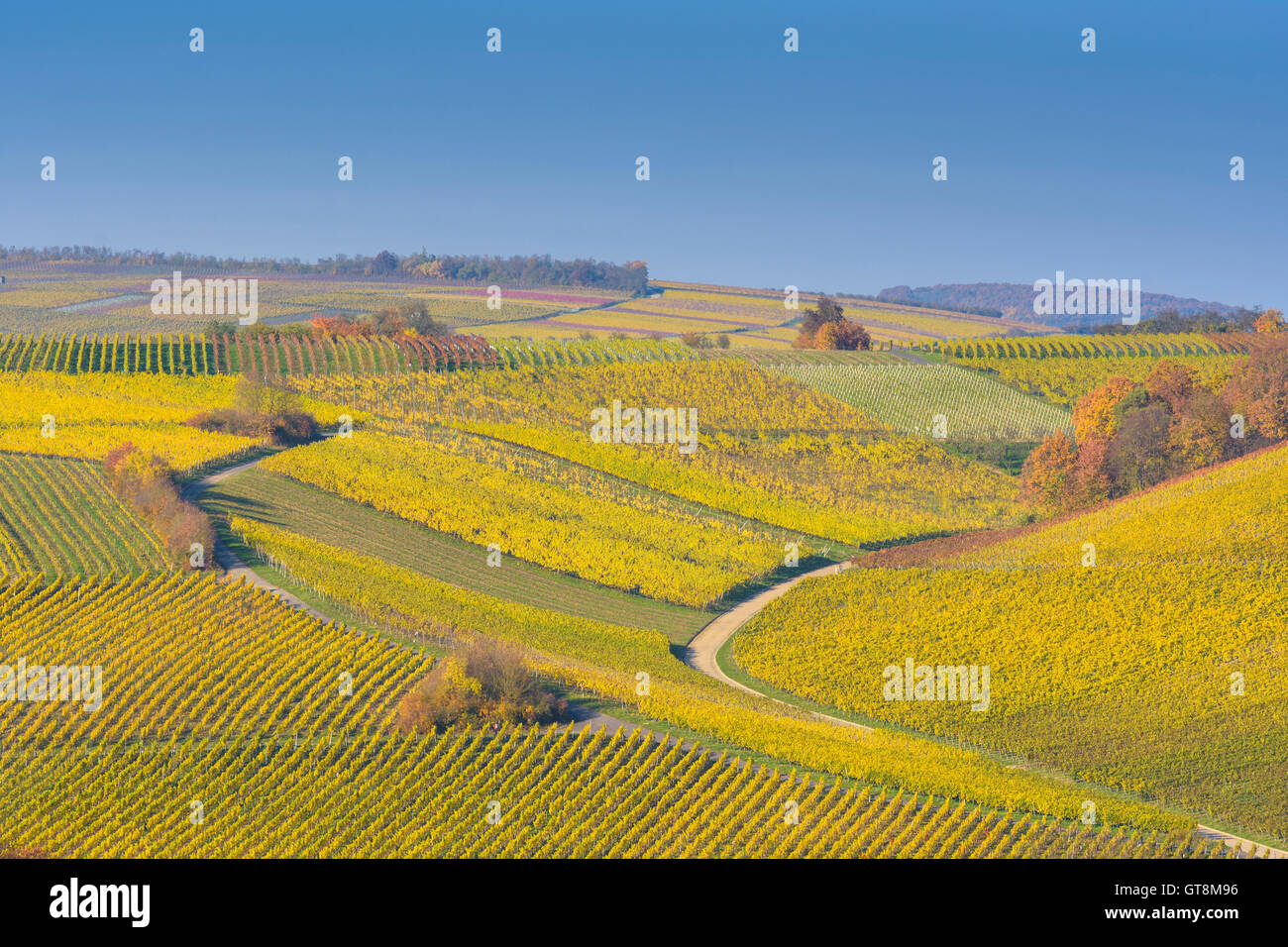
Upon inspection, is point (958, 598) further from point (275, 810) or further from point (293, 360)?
point (293, 360)

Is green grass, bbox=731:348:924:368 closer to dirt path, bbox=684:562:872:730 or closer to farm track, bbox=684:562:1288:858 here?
farm track, bbox=684:562:1288:858

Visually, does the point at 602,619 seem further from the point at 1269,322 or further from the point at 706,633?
the point at 1269,322

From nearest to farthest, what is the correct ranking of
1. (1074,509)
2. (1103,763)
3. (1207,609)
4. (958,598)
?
1. (1103,763)
2. (1207,609)
3. (958,598)
4. (1074,509)

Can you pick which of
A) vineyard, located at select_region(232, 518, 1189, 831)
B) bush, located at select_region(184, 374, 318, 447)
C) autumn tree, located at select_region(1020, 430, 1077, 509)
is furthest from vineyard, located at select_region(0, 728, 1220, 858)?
autumn tree, located at select_region(1020, 430, 1077, 509)

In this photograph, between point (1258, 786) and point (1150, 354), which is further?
point (1150, 354)

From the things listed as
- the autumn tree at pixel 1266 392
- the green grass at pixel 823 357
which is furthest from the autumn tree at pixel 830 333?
the autumn tree at pixel 1266 392
